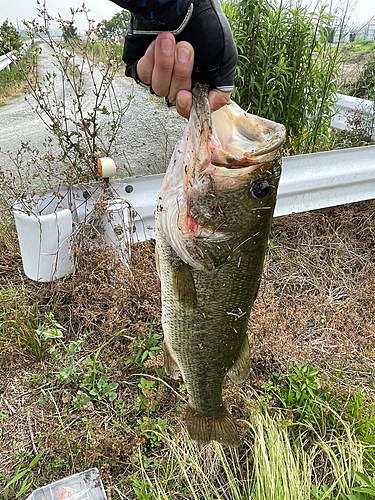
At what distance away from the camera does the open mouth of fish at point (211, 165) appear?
1267 millimetres

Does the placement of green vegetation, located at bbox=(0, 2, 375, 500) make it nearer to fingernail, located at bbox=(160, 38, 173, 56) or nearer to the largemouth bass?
the largemouth bass

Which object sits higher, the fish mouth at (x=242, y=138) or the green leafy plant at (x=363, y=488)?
the fish mouth at (x=242, y=138)

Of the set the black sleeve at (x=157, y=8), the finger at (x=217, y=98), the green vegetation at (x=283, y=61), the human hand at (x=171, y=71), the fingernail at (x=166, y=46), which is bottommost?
the green vegetation at (x=283, y=61)

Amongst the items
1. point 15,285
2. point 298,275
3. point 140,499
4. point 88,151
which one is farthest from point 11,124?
point 140,499

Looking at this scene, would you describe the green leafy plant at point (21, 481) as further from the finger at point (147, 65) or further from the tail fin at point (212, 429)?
the finger at point (147, 65)

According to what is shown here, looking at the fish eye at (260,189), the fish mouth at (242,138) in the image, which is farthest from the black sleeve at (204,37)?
the fish eye at (260,189)

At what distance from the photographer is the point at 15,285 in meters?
3.28

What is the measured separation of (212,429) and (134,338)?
3.76 feet

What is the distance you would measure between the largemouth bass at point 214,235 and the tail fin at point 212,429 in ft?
0.35

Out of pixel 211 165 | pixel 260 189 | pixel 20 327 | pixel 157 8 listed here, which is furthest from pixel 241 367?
pixel 20 327

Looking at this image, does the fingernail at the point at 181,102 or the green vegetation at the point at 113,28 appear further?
the green vegetation at the point at 113,28

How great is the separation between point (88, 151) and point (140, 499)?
104 inches

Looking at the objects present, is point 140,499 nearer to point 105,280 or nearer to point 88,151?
point 105,280

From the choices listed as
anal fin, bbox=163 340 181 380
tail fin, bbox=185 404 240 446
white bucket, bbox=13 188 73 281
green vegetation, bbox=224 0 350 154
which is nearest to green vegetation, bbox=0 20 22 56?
white bucket, bbox=13 188 73 281
